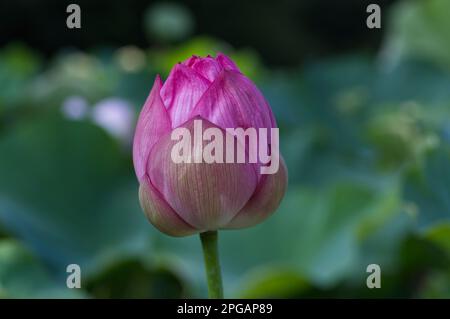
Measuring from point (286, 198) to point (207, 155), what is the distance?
0.59m

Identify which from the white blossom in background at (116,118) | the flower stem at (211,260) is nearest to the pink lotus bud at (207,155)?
the flower stem at (211,260)

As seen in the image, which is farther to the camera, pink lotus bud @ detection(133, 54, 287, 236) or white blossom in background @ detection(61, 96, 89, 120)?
white blossom in background @ detection(61, 96, 89, 120)

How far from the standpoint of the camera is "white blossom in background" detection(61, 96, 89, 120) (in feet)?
4.28

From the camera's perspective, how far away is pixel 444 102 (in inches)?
56.5

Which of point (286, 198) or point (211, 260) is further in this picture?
point (286, 198)

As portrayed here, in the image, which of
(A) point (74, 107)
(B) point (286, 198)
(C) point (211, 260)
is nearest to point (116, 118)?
(A) point (74, 107)

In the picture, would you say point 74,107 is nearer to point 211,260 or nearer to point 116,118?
point 116,118

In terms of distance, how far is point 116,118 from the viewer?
4.12ft

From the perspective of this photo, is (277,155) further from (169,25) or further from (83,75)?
(169,25)

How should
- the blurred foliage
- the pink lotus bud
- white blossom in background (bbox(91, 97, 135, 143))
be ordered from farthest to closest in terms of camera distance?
white blossom in background (bbox(91, 97, 135, 143)) < the blurred foliage < the pink lotus bud

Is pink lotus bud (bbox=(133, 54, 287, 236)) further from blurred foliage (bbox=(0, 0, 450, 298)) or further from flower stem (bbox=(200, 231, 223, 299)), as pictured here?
blurred foliage (bbox=(0, 0, 450, 298))

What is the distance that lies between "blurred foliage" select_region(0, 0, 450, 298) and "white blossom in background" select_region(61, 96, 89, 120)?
12mm

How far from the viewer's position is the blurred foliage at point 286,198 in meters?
0.80

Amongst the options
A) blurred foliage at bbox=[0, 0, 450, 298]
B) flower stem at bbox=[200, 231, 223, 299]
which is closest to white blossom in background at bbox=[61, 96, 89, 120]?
blurred foliage at bbox=[0, 0, 450, 298]
